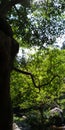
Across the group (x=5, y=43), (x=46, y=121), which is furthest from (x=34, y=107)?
(x=5, y=43)

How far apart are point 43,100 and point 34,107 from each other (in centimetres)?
176

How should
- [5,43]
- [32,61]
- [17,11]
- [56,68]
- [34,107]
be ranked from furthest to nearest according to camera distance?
[34,107]
[32,61]
[56,68]
[17,11]
[5,43]

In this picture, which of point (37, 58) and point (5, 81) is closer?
point (5, 81)

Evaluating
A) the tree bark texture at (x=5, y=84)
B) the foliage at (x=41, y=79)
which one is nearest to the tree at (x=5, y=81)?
the tree bark texture at (x=5, y=84)

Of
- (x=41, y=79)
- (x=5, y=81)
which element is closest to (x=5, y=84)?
(x=5, y=81)

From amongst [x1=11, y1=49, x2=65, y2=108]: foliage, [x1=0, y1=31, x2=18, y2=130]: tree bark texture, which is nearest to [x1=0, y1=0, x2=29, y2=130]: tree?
[x1=0, y1=31, x2=18, y2=130]: tree bark texture

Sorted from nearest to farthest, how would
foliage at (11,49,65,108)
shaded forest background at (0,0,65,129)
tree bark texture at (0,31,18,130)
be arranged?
1. tree bark texture at (0,31,18,130)
2. shaded forest background at (0,0,65,129)
3. foliage at (11,49,65,108)

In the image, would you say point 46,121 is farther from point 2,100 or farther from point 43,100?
point 2,100

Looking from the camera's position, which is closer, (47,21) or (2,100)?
(2,100)

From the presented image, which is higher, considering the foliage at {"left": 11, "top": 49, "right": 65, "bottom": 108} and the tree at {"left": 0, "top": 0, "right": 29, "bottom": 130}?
the foliage at {"left": 11, "top": 49, "right": 65, "bottom": 108}

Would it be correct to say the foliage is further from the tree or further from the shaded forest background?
the tree

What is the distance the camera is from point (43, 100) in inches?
636

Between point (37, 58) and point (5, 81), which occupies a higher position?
point (37, 58)

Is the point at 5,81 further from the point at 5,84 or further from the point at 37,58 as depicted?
the point at 37,58
